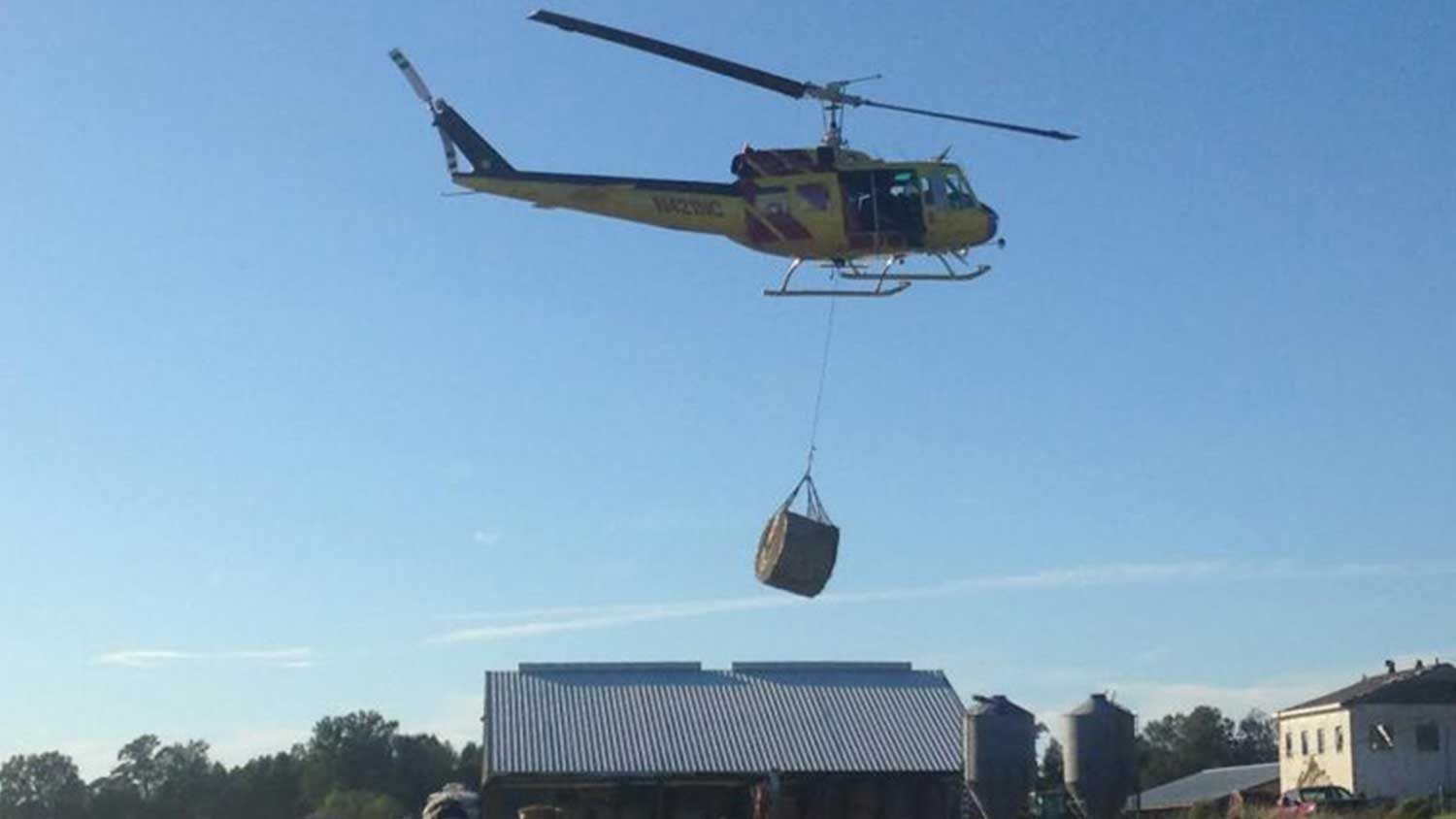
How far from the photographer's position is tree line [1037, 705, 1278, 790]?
11419cm

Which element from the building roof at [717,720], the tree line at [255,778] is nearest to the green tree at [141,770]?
the tree line at [255,778]

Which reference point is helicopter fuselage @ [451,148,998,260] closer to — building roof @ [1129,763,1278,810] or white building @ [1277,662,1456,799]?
white building @ [1277,662,1456,799]

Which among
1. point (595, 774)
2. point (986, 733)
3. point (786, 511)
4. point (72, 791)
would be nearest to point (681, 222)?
point (786, 511)

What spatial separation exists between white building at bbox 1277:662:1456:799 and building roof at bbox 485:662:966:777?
18561 mm

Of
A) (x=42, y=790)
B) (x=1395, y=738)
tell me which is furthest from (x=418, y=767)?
(x=1395, y=738)

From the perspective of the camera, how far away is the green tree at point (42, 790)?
94375 millimetres

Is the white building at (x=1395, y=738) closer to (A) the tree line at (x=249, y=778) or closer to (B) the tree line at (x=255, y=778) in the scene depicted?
(B) the tree line at (x=255, y=778)

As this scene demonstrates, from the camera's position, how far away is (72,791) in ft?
324

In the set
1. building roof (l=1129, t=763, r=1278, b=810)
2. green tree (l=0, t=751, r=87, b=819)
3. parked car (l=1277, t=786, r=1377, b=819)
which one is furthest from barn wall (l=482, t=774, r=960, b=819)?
green tree (l=0, t=751, r=87, b=819)

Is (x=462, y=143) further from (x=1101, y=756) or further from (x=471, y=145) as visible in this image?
(x=1101, y=756)

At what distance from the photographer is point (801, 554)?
33.2 metres

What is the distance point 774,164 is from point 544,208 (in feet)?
11.7

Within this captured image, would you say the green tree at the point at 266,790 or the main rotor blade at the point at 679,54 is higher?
the main rotor blade at the point at 679,54

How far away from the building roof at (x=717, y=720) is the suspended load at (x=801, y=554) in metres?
15.0
